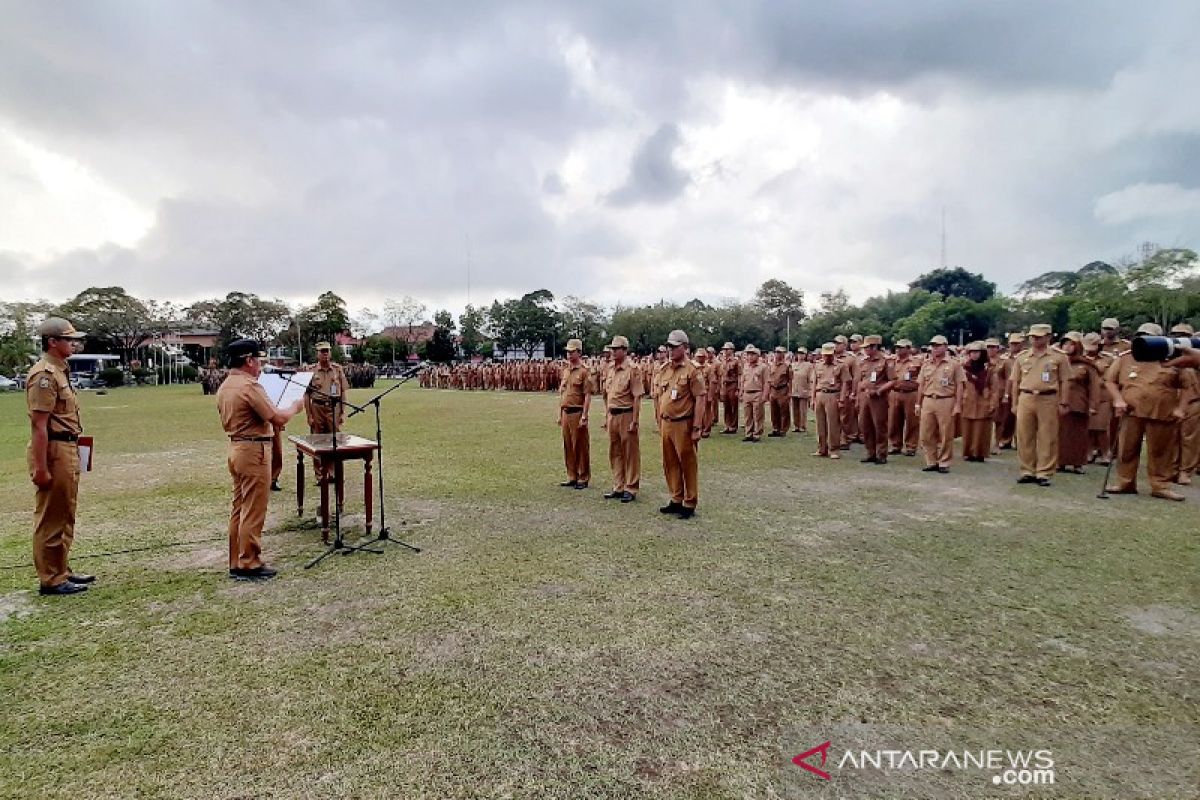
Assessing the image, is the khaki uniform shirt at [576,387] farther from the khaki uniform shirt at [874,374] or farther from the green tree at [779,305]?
the green tree at [779,305]

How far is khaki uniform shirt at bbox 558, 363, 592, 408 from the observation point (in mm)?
8758

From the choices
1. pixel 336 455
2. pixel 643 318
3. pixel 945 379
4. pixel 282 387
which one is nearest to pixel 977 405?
pixel 945 379

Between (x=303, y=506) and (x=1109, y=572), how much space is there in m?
7.85

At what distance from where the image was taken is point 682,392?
720cm

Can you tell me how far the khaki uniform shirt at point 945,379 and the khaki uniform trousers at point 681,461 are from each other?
5108 millimetres

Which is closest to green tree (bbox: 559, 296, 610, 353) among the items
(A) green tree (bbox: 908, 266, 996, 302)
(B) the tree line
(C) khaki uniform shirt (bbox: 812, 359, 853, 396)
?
(B) the tree line

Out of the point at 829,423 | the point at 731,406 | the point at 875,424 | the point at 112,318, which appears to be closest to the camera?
the point at 875,424

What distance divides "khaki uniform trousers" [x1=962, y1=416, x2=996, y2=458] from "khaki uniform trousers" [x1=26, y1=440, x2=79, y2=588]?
1159 centimetres

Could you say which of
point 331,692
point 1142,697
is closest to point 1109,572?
point 1142,697

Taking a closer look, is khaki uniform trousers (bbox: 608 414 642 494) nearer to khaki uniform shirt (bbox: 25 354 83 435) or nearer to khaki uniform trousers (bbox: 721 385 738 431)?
khaki uniform shirt (bbox: 25 354 83 435)

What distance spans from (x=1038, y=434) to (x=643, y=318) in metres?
58.2

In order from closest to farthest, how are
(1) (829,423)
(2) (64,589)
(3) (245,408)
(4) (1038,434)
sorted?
(2) (64,589)
(3) (245,408)
(4) (1038,434)
(1) (829,423)

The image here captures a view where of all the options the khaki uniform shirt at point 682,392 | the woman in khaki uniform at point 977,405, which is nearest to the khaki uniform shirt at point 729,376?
the woman in khaki uniform at point 977,405

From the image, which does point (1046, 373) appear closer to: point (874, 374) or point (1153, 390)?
point (1153, 390)
